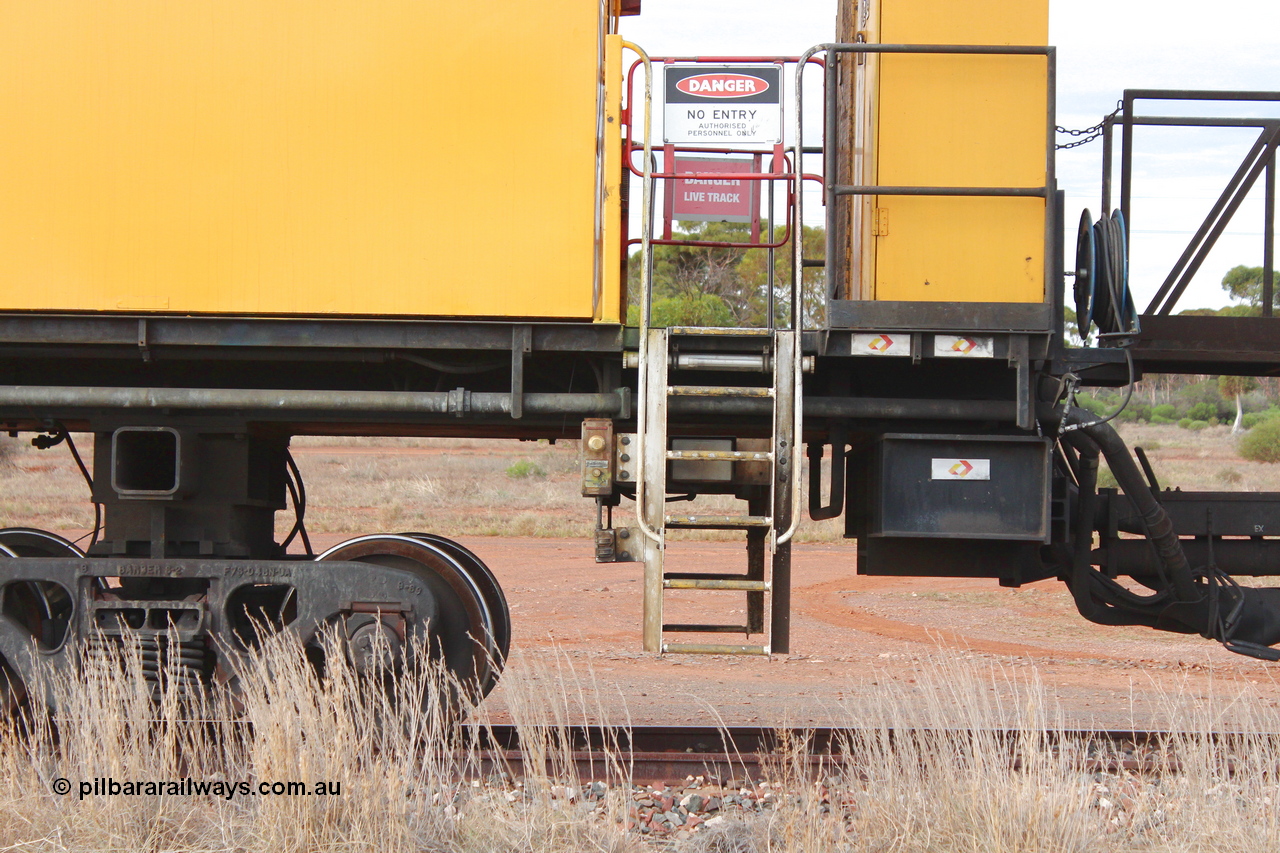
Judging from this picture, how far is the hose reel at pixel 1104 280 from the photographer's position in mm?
4661

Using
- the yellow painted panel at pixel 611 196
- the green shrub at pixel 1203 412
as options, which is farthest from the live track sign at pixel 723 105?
the green shrub at pixel 1203 412

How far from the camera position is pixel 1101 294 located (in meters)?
4.83

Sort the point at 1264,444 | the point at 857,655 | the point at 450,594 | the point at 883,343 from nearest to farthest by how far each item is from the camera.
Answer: the point at 883,343 < the point at 450,594 < the point at 857,655 < the point at 1264,444

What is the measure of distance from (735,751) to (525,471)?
22431mm

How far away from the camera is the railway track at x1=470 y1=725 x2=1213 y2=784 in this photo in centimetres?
451

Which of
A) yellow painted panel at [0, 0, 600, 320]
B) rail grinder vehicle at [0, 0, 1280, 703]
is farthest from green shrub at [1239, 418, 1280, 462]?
yellow painted panel at [0, 0, 600, 320]

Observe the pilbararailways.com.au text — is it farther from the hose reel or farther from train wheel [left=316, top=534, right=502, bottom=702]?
the hose reel

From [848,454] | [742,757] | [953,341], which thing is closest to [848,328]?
[953,341]

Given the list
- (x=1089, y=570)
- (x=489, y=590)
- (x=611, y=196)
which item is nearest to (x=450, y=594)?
(x=489, y=590)

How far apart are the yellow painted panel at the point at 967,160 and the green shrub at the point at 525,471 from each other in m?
22.5

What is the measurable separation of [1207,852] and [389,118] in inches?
167

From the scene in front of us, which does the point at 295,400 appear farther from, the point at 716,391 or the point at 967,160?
the point at 967,160

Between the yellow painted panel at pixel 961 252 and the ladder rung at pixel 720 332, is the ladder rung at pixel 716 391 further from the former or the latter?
the yellow painted panel at pixel 961 252

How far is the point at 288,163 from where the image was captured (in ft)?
14.8
